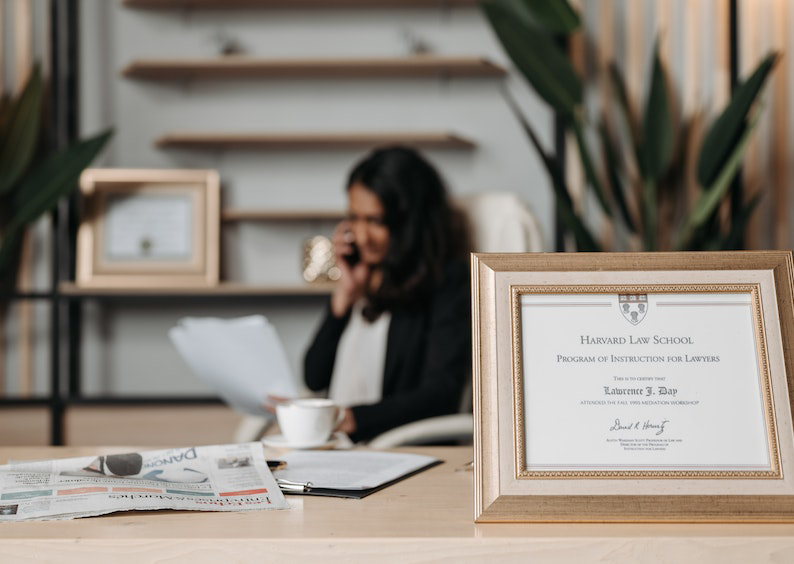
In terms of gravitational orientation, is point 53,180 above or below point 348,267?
above

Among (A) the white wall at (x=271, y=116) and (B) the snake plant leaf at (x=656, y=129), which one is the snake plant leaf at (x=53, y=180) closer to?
(A) the white wall at (x=271, y=116)

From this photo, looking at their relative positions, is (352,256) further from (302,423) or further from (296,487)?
(296,487)

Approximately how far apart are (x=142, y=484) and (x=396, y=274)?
1.37 metres

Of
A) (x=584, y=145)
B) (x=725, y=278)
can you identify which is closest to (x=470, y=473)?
(x=725, y=278)

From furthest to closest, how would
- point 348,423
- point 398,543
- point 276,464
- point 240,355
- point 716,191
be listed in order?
point 716,191 < point 348,423 < point 240,355 < point 276,464 < point 398,543

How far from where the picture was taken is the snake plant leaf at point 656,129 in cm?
245

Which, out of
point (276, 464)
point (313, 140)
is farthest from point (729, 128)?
point (276, 464)

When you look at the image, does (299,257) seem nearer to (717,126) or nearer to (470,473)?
(717,126)

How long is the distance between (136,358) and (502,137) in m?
1.61

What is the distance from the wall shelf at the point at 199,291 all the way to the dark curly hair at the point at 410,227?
57 centimetres

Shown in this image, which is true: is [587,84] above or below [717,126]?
above

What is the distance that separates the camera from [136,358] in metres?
3.01

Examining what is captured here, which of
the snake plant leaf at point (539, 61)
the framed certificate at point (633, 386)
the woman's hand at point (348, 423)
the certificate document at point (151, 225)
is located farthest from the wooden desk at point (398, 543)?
the certificate document at point (151, 225)

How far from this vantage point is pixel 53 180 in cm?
259
